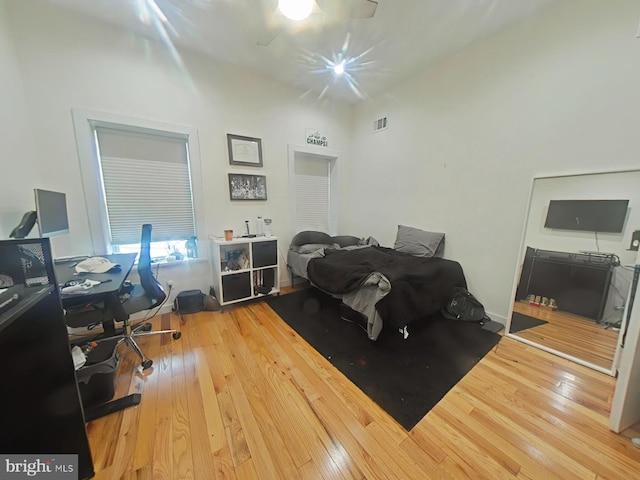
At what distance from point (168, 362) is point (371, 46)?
3.65m

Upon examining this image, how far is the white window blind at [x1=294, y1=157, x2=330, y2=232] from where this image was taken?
378 cm

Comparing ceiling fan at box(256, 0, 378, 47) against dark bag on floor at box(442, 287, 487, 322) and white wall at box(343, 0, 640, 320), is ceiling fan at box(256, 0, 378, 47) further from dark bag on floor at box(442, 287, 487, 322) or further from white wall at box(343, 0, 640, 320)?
dark bag on floor at box(442, 287, 487, 322)

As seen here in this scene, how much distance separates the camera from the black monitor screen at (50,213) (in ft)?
5.22

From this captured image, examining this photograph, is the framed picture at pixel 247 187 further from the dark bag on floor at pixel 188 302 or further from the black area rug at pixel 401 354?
the black area rug at pixel 401 354

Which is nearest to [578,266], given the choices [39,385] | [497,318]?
[497,318]

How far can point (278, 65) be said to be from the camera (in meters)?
2.87

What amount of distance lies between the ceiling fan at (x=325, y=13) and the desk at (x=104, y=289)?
234 cm

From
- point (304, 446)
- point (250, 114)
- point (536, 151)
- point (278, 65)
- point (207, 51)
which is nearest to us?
point (304, 446)

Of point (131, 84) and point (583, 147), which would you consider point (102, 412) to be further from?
point (583, 147)

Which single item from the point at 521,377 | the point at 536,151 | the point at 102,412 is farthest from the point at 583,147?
the point at 102,412

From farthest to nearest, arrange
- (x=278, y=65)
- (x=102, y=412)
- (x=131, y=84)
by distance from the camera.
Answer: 1. (x=278, y=65)
2. (x=131, y=84)
3. (x=102, y=412)

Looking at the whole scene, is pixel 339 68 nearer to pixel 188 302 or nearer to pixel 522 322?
pixel 188 302

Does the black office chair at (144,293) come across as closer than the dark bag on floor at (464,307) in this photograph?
Yes

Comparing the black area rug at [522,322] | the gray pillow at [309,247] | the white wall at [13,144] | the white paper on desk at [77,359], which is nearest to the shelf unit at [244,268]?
the gray pillow at [309,247]
